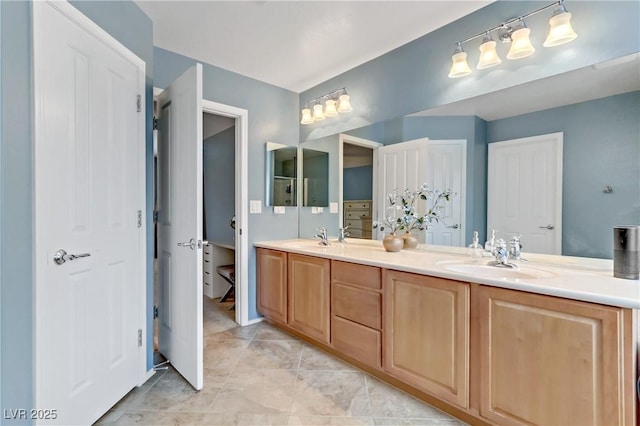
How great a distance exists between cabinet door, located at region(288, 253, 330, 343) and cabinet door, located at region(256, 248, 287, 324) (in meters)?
0.10

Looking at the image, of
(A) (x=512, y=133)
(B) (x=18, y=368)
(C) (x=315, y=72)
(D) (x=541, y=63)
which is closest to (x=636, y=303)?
(A) (x=512, y=133)

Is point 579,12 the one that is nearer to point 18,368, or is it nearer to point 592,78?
point 592,78

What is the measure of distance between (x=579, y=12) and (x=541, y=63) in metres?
0.25

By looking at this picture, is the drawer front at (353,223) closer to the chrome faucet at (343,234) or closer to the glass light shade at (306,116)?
the chrome faucet at (343,234)

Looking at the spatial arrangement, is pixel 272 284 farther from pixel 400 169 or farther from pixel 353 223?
pixel 400 169

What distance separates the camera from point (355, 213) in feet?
8.96

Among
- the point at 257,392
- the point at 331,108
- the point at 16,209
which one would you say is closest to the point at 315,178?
the point at 331,108

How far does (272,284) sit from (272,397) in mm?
1097

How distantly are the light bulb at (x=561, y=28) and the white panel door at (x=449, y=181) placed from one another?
27.4 inches

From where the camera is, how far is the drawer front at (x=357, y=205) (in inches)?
103

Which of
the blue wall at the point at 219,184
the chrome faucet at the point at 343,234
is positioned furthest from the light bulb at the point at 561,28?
the blue wall at the point at 219,184

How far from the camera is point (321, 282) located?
2252 millimetres

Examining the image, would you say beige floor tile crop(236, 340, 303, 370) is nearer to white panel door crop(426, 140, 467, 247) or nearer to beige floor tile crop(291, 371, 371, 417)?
beige floor tile crop(291, 371, 371, 417)

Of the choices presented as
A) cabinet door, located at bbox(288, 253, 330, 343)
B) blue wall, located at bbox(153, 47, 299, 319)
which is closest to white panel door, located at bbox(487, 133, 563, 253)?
cabinet door, located at bbox(288, 253, 330, 343)
